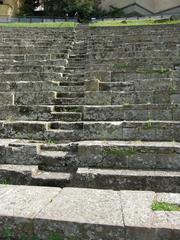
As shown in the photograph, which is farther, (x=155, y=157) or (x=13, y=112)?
(x=13, y=112)

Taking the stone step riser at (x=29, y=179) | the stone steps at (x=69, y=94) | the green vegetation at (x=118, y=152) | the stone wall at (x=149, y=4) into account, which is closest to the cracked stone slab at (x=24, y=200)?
the stone step riser at (x=29, y=179)

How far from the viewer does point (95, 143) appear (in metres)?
4.76

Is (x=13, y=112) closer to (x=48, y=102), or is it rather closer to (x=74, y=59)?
(x=48, y=102)

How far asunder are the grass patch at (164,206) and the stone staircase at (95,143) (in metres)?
0.06

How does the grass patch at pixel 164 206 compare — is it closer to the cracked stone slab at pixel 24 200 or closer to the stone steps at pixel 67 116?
the cracked stone slab at pixel 24 200

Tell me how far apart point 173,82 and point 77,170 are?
3584 mm

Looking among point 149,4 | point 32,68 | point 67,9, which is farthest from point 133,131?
point 149,4

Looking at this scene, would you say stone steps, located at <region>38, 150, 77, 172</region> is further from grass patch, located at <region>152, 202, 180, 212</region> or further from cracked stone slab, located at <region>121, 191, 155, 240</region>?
grass patch, located at <region>152, 202, 180, 212</region>

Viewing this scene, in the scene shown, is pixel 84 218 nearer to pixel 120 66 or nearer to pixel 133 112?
pixel 133 112

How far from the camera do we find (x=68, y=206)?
324 centimetres

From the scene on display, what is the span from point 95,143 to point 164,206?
168 cm

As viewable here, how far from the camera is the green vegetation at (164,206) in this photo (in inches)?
127

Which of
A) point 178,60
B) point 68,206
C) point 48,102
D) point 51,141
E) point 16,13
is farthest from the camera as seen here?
point 16,13

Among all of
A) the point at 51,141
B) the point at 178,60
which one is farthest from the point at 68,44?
the point at 51,141
